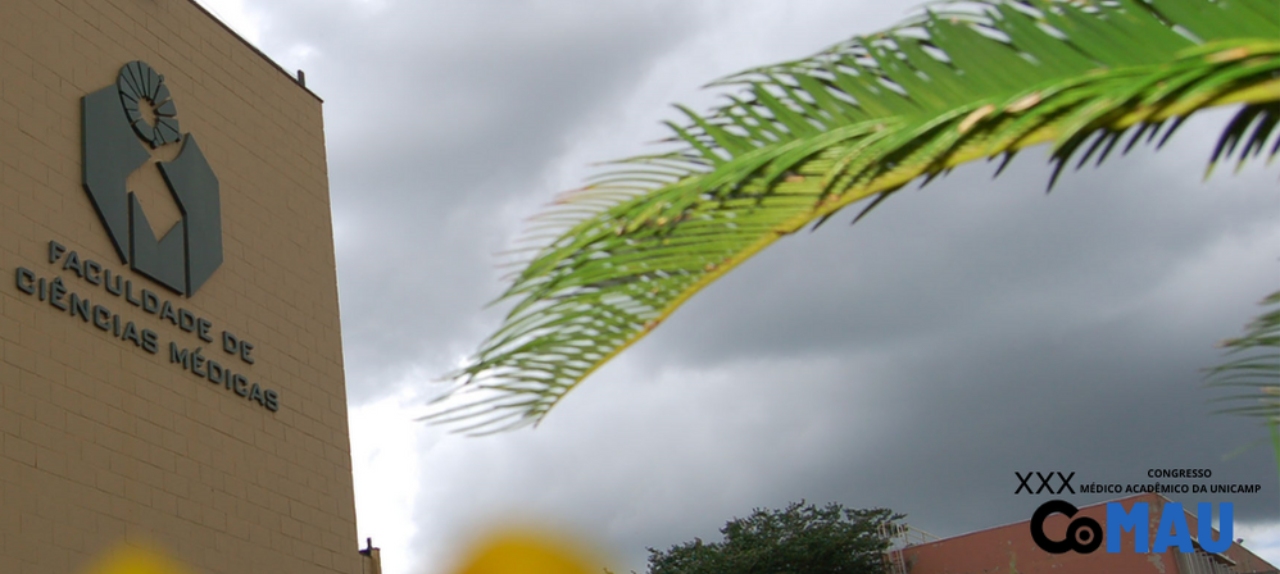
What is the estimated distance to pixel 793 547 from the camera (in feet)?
97.1

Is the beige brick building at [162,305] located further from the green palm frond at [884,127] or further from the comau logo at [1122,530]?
the comau logo at [1122,530]

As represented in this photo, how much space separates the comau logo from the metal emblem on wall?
17666mm

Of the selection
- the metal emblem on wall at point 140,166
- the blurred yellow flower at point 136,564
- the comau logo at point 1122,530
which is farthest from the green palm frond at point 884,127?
the comau logo at point 1122,530

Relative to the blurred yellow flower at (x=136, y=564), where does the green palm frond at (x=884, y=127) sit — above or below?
above

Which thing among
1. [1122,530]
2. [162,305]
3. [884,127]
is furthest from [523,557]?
[1122,530]

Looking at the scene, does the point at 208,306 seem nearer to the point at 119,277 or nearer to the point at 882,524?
the point at 119,277

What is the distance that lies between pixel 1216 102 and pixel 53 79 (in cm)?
1191

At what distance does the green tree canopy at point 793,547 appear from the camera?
2933 cm

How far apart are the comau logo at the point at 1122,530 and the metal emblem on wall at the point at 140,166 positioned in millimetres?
17666

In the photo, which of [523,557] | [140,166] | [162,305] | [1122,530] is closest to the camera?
[523,557]

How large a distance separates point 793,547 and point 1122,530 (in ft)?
24.6

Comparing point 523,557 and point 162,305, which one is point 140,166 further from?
point 523,557

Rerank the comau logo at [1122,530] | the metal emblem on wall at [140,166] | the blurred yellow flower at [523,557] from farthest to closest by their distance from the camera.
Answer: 1. the comau logo at [1122,530]
2. the metal emblem on wall at [140,166]
3. the blurred yellow flower at [523,557]

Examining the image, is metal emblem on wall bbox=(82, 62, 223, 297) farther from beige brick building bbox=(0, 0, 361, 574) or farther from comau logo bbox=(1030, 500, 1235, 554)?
comau logo bbox=(1030, 500, 1235, 554)
